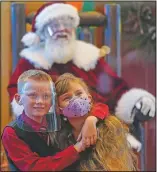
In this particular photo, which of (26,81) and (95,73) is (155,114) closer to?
(95,73)

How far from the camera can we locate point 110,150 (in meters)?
0.55

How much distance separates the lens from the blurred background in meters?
0.82

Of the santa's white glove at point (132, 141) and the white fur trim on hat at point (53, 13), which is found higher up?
the white fur trim on hat at point (53, 13)

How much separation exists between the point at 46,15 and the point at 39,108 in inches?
11.3

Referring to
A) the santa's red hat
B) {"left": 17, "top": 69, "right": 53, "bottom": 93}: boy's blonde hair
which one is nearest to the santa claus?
the santa's red hat

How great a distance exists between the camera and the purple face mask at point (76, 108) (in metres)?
0.52

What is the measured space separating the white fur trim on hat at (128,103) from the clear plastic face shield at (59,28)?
18cm

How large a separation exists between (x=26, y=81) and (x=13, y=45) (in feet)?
1.13

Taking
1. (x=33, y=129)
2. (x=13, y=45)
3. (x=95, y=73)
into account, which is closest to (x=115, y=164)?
(x=33, y=129)

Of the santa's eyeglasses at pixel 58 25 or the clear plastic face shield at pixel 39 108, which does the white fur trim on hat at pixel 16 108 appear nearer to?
the clear plastic face shield at pixel 39 108

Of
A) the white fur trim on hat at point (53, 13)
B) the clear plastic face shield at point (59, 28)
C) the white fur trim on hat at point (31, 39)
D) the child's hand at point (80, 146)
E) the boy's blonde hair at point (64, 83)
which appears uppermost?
the white fur trim on hat at point (53, 13)

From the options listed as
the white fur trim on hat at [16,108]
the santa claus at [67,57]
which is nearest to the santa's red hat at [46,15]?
the santa claus at [67,57]

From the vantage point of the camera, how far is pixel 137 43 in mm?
1033

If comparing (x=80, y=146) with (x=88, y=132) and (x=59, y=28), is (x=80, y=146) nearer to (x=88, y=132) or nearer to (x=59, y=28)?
(x=88, y=132)
